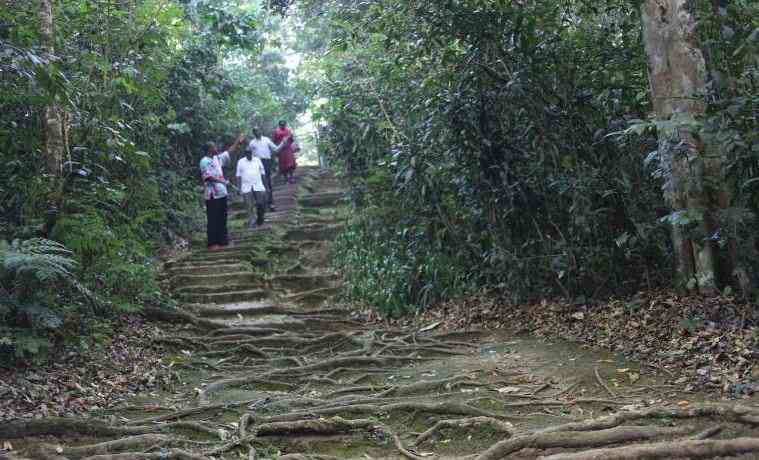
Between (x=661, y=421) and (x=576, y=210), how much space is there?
3385 mm

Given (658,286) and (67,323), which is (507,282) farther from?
(67,323)

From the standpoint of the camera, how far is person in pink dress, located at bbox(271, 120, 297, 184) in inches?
742

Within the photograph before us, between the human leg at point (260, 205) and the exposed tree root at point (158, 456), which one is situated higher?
the human leg at point (260, 205)

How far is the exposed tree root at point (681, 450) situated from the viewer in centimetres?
430

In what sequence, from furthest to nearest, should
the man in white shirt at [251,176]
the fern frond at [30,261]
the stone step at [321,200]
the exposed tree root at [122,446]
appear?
1. the stone step at [321,200]
2. the man in white shirt at [251,176]
3. the fern frond at [30,261]
4. the exposed tree root at [122,446]

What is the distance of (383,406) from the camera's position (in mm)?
5992

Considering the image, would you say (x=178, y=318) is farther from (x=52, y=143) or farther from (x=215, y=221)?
(x=215, y=221)

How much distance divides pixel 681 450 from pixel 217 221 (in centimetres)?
1104

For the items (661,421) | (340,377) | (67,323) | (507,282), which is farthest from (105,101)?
(661,421)

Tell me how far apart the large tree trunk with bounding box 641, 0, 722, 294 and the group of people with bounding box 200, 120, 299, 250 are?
27.9 ft

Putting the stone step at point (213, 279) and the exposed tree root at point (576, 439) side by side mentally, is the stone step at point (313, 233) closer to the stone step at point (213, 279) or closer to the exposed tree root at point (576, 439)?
the stone step at point (213, 279)

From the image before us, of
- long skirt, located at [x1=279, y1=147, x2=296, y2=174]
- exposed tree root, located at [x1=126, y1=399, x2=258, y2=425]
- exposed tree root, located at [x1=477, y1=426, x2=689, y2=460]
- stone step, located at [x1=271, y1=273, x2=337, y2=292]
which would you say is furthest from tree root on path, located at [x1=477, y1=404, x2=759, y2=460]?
long skirt, located at [x1=279, y1=147, x2=296, y2=174]

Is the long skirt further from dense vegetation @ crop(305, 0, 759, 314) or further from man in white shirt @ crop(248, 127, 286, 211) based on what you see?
dense vegetation @ crop(305, 0, 759, 314)

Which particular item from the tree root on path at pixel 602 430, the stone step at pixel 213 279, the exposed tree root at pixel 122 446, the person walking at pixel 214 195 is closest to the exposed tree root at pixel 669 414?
the tree root on path at pixel 602 430
